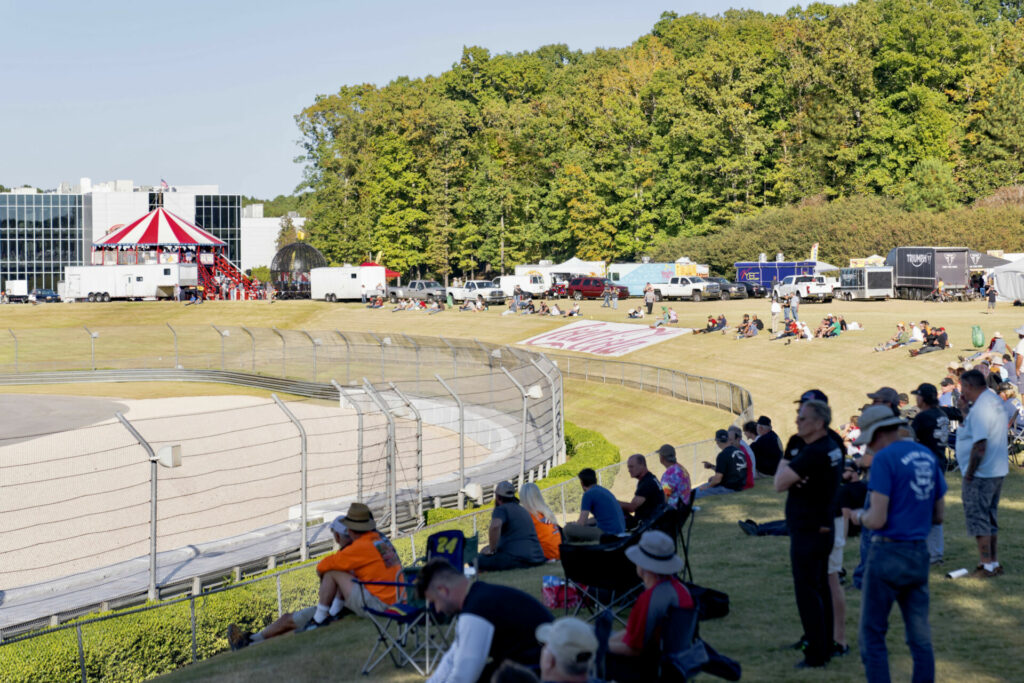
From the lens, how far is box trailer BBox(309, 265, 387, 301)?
70375 mm

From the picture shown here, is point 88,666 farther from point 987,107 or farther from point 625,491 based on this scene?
point 987,107

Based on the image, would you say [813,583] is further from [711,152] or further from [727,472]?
[711,152]

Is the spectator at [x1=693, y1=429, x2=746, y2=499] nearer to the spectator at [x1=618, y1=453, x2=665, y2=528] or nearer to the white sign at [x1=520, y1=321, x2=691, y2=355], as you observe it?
the spectator at [x1=618, y1=453, x2=665, y2=528]

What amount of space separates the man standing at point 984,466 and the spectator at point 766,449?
590 cm

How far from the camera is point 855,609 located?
28.1 ft

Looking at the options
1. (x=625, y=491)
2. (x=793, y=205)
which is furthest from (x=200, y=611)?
(x=793, y=205)

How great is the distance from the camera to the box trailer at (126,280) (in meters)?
72.7

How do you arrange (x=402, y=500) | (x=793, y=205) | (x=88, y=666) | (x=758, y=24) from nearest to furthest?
(x=88, y=666)
(x=402, y=500)
(x=793, y=205)
(x=758, y=24)

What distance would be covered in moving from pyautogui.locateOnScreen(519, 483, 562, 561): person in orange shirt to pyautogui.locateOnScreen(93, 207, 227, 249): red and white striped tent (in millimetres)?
72808

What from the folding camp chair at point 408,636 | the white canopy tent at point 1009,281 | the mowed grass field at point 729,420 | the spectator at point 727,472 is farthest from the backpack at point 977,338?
the folding camp chair at point 408,636

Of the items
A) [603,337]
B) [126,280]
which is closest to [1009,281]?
[603,337]

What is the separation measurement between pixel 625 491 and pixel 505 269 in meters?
70.2

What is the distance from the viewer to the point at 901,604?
630 cm

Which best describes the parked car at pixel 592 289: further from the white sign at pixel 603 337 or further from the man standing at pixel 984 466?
the man standing at pixel 984 466
